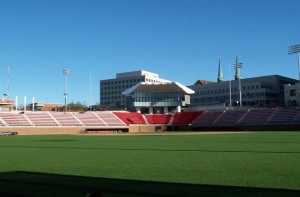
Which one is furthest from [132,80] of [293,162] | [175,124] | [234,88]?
[293,162]

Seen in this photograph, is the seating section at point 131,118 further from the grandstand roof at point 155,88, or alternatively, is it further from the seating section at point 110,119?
the grandstand roof at point 155,88

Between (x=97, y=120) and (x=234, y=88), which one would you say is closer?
(x=97, y=120)

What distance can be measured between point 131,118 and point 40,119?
963 inches

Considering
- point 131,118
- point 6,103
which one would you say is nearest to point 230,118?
point 131,118

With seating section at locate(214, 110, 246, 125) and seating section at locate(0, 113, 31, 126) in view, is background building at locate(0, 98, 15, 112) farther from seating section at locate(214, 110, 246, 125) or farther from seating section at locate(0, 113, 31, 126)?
seating section at locate(214, 110, 246, 125)

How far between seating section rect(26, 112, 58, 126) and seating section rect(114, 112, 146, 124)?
1895 centimetres

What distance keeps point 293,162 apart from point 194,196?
8.86 meters

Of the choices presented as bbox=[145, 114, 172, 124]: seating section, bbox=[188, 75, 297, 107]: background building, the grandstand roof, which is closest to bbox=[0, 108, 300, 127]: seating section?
bbox=[145, 114, 172, 124]: seating section

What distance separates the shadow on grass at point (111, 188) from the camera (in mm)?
9633

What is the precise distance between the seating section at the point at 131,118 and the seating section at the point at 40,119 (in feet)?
62.2

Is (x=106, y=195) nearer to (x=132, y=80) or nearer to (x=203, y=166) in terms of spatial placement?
(x=203, y=166)

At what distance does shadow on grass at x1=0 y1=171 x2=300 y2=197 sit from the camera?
9.63m

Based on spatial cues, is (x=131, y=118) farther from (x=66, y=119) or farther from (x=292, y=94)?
(x=292, y=94)

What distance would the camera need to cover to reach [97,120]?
97.2 metres
